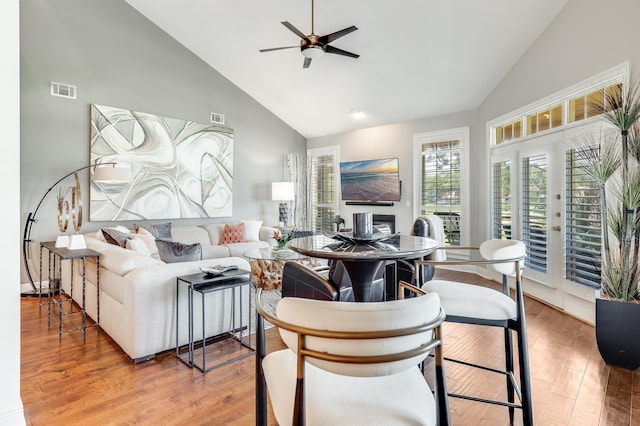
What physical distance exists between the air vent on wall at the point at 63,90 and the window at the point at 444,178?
5268 mm

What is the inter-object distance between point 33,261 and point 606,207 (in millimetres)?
6293

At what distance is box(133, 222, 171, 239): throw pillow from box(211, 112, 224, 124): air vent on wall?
2127mm

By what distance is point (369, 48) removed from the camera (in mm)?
4754

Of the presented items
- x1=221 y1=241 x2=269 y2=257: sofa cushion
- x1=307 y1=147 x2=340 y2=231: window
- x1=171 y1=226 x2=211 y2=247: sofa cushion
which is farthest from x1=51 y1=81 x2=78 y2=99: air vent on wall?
x1=307 y1=147 x2=340 y2=231: window

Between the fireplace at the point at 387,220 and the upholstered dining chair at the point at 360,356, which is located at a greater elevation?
the fireplace at the point at 387,220

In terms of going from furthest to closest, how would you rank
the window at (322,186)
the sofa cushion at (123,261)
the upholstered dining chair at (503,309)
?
the window at (322,186)
the sofa cushion at (123,261)
the upholstered dining chair at (503,309)

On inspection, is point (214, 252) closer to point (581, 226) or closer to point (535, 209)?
point (535, 209)

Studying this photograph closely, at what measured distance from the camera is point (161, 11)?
16.8 ft

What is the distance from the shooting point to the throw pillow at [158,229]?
501 centimetres

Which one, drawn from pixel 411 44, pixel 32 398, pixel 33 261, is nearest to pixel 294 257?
pixel 32 398

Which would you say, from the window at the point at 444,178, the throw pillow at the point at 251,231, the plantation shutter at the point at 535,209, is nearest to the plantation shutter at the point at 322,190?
the throw pillow at the point at 251,231

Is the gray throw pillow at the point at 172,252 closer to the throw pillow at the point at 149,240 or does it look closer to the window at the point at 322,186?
the throw pillow at the point at 149,240
